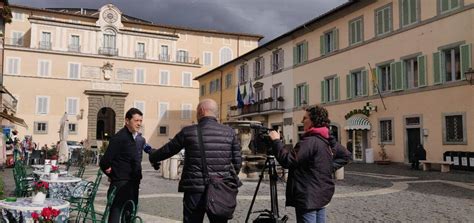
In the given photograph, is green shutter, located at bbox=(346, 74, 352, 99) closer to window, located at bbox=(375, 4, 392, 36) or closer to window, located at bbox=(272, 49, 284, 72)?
window, located at bbox=(375, 4, 392, 36)

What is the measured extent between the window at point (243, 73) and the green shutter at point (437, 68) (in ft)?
70.9

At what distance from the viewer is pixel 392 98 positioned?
23359mm

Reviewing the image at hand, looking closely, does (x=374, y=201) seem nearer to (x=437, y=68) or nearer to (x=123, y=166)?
(x=123, y=166)

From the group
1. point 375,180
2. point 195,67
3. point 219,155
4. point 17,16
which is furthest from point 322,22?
point 17,16

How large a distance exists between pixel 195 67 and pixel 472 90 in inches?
1362

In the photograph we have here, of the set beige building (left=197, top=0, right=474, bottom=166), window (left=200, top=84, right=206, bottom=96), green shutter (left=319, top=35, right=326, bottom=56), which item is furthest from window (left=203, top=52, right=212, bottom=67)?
green shutter (left=319, top=35, right=326, bottom=56)

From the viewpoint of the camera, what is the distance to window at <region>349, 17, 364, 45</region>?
26.0 m

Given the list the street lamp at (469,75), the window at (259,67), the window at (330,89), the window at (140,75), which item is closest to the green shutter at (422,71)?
the street lamp at (469,75)

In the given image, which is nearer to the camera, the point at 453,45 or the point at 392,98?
the point at 453,45

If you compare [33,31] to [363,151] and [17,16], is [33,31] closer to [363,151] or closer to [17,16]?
[17,16]

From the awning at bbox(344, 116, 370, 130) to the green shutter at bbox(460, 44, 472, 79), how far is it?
6836mm

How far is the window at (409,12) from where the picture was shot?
22.0 metres

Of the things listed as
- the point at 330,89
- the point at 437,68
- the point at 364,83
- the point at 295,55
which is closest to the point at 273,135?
the point at 437,68

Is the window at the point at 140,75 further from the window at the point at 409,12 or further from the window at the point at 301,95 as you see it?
the window at the point at 409,12
